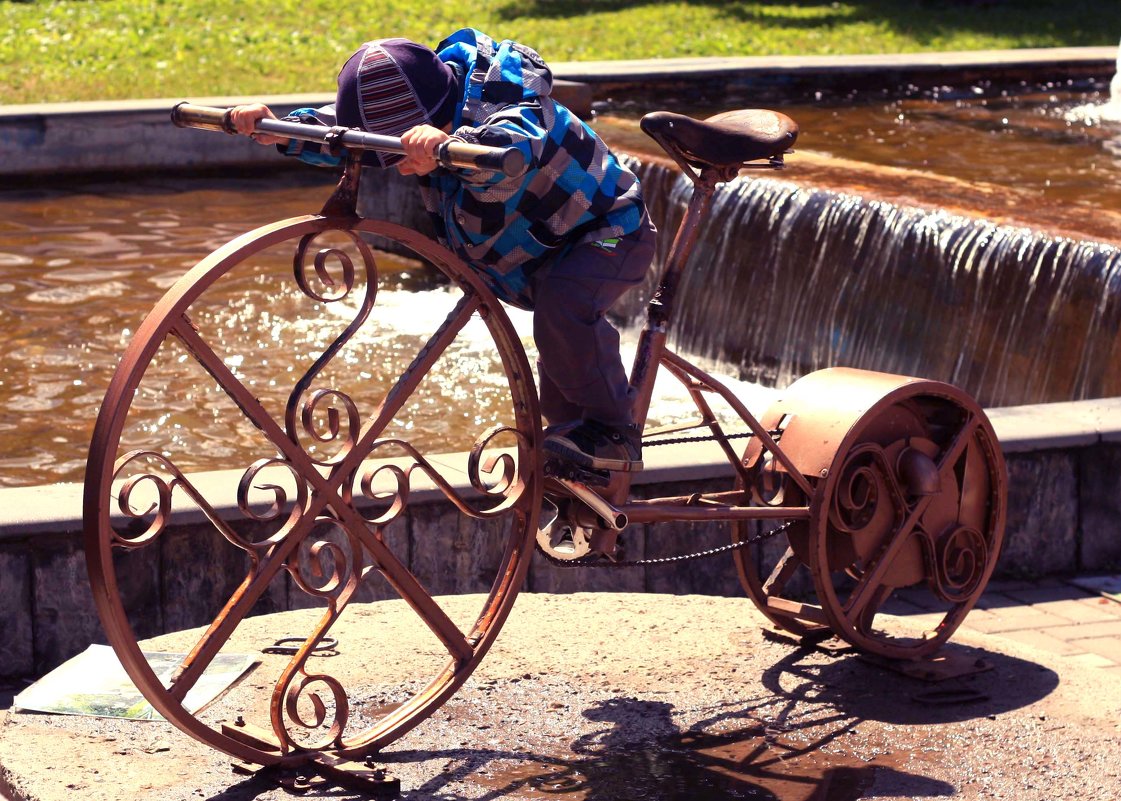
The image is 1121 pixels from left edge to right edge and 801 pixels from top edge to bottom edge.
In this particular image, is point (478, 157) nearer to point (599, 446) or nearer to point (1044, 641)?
point (599, 446)

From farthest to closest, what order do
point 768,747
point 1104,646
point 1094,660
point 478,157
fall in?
point 1104,646, point 1094,660, point 768,747, point 478,157

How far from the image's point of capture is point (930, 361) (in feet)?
26.3

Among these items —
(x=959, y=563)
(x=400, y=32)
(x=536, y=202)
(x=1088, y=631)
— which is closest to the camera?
(x=536, y=202)

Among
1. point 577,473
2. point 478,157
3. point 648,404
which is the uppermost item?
point 478,157

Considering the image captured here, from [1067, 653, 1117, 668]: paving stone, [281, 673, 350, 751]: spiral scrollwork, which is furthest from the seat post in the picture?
[1067, 653, 1117, 668]: paving stone

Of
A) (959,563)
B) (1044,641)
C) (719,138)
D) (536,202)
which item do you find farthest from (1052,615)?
(536,202)

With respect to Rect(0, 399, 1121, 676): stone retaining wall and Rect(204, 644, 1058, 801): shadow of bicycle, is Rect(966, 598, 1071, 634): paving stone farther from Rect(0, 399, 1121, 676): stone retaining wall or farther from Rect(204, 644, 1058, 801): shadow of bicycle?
Rect(204, 644, 1058, 801): shadow of bicycle

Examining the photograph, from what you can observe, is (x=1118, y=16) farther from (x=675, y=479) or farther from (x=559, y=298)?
(x=559, y=298)

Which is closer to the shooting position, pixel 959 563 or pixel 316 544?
pixel 316 544

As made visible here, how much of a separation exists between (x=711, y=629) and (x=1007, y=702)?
0.86 metres

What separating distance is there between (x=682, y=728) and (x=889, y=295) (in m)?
4.60

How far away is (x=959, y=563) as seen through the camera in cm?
465

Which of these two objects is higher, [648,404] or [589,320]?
[589,320]

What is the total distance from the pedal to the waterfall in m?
3.74
